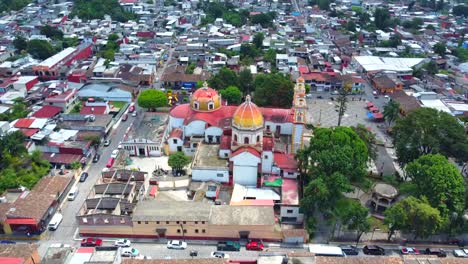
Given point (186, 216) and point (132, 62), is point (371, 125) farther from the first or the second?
point (132, 62)

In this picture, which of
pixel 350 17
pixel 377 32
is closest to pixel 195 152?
pixel 377 32

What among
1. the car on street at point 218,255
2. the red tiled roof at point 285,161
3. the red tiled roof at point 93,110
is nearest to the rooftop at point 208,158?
the red tiled roof at point 285,161

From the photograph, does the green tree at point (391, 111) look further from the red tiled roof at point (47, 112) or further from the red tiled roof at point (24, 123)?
the red tiled roof at point (24, 123)

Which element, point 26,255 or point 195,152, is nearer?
point 26,255

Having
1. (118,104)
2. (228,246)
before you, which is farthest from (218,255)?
(118,104)

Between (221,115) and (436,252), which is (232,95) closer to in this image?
(221,115)

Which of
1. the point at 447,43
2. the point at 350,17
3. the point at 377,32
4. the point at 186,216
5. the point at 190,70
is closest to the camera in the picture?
the point at 186,216
